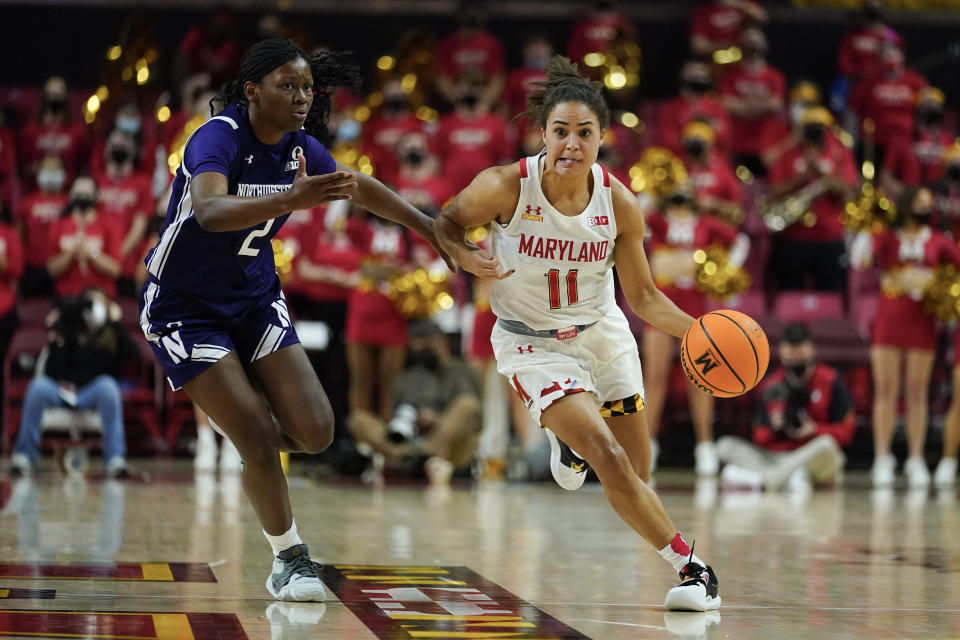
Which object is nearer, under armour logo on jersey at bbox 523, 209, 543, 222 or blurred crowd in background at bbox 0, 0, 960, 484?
under armour logo on jersey at bbox 523, 209, 543, 222

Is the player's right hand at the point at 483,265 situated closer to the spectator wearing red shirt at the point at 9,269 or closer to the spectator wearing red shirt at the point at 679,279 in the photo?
the spectator wearing red shirt at the point at 679,279

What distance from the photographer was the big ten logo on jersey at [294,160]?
4734 millimetres

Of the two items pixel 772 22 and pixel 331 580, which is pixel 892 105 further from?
pixel 331 580

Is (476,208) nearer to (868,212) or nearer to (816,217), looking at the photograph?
(868,212)

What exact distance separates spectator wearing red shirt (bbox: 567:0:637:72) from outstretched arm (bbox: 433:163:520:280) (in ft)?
26.9

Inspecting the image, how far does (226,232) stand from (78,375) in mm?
5906

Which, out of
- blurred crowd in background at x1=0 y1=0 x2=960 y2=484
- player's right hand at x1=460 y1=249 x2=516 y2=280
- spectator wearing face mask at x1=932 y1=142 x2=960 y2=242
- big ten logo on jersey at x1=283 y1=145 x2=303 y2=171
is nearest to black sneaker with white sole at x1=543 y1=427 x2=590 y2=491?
player's right hand at x1=460 y1=249 x2=516 y2=280

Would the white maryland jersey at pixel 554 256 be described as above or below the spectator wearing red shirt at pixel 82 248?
below

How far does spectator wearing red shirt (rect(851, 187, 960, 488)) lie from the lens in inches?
432

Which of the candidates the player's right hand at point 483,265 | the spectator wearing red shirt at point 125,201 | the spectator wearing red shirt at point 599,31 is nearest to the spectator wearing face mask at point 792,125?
the spectator wearing red shirt at point 599,31

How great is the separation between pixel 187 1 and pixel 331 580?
1031 cm

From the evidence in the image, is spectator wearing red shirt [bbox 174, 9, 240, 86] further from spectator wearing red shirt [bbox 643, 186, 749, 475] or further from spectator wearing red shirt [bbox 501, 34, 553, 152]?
spectator wearing red shirt [bbox 643, 186, 749, 475]

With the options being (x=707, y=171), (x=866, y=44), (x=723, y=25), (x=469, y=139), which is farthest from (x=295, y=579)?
(x=866, y=44)

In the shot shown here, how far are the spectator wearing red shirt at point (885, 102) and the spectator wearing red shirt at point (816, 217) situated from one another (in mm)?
1401
